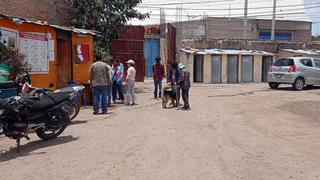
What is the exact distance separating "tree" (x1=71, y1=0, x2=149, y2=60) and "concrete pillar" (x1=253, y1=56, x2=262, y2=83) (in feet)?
35.5

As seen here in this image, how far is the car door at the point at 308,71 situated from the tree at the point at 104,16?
8.20 metres

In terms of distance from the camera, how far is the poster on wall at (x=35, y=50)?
1341 centimetres

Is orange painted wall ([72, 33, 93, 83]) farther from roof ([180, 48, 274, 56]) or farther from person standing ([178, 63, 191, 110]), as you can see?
roof ([180, 48, 274, 56])

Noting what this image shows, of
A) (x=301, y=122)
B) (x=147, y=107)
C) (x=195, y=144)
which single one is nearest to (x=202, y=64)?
(x=147, y=107)

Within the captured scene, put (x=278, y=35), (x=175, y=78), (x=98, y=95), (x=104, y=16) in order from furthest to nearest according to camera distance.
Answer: (x=278, y=35)
(x=104, y=16)
(x=175, y=78)
(x=98, y=95)

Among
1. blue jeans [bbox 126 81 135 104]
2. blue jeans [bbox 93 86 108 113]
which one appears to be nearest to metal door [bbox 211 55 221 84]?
blue jeans [bbox 126 81 135 104]

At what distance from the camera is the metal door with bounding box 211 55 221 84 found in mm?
28312

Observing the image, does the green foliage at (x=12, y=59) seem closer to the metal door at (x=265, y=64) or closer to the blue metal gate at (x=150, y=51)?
the metal door at (x=265, y=64)

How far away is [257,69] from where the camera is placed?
2945cm

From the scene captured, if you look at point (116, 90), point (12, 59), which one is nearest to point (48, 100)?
point (12, 59)

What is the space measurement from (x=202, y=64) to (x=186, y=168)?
21775 millimetres

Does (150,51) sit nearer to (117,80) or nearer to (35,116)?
(117,80)

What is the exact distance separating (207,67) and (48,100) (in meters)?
19.4

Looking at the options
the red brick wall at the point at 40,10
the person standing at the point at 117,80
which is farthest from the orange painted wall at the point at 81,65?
the red brick wall at the point at 40,10
